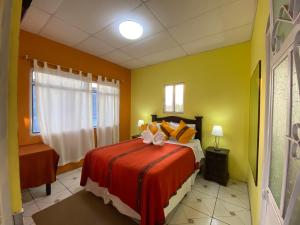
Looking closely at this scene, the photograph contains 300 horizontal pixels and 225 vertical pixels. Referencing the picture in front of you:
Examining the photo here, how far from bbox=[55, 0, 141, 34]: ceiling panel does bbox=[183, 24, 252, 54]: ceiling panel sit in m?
1.55

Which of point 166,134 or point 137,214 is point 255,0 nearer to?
point 166,134

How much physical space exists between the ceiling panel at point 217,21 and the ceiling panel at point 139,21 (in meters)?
0.34

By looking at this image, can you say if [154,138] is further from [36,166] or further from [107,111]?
[36,166]

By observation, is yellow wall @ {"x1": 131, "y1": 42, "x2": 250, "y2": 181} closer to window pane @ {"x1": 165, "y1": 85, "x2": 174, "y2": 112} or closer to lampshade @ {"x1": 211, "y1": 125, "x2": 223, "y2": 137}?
window pane @ {"x1": 165, "y1": 85, "x2": 174, "y2": 112}

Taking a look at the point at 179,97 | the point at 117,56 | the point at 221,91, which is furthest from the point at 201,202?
the point at 117,56

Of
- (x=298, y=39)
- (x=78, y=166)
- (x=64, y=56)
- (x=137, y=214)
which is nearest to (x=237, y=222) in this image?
(x=137, y=214)

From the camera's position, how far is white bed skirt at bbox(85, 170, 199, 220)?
1848 millimetres

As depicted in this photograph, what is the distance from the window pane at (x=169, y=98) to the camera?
12.9ft

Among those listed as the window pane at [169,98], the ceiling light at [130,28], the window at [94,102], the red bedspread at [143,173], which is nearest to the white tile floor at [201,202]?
the red bedspread at [143,173]

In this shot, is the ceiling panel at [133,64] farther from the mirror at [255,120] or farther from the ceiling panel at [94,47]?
the mirror at [255,120]

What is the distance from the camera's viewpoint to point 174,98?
3865 millimetres

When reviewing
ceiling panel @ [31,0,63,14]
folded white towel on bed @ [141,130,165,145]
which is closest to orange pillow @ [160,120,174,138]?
folded white towel on bed @ [141,130,165,145]

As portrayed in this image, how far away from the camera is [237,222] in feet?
6.11

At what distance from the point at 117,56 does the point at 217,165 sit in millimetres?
3315
